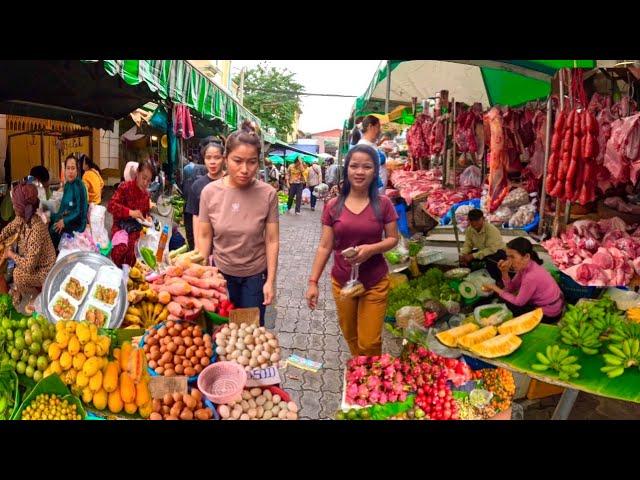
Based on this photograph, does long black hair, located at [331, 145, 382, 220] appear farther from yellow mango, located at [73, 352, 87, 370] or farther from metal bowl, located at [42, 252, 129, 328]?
yellow mango, located at [73, 352, 87, 370]

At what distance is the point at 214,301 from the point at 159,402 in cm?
62

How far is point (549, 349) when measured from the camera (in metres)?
2.67

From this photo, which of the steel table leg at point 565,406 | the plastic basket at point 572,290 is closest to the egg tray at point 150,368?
the steel table leg at point 565,406

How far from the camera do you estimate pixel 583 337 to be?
9.02 feet

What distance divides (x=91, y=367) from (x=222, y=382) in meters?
0.66

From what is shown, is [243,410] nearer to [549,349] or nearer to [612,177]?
[549,349]

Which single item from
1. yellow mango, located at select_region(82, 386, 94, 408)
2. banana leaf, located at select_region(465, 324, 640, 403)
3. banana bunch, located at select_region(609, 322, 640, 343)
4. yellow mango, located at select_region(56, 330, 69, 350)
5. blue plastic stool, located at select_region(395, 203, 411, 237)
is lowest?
yellow mango, located at select_region(82, 386, 94, 408)

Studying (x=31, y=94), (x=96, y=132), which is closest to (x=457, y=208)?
(x=31, y=94)

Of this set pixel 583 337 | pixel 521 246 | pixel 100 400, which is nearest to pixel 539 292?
pixel 521 246

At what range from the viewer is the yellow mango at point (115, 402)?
2.42 metres

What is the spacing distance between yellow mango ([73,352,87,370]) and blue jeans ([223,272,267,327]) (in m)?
0.97

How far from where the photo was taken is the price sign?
2.60 meters

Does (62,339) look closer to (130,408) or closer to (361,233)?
(130,408)

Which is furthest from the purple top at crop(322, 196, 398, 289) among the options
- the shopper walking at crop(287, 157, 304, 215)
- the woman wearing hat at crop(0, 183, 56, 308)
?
the shopper walking at crop(287, 157, 304, 215)
